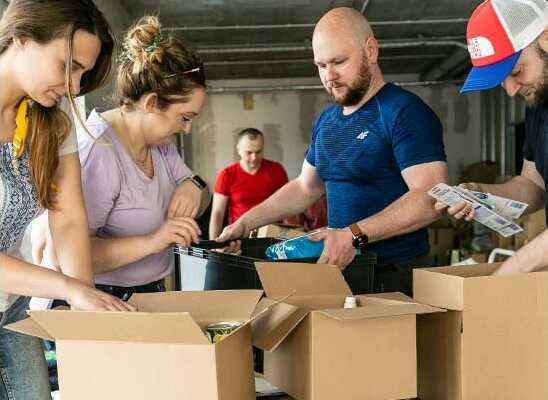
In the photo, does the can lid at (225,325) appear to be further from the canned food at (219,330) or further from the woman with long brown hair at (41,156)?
the woman with long brown hair at (41,156)

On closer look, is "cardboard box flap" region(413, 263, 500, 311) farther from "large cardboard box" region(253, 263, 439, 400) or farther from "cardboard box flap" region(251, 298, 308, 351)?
"cardboard box flap" region(251, 298, 308, 351)

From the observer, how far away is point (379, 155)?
188 cm

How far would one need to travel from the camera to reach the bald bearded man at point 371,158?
5.80 feet

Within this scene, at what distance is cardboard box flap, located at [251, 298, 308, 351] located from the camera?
1.18m

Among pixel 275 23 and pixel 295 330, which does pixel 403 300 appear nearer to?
pixel 295 330

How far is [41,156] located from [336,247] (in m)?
0.80

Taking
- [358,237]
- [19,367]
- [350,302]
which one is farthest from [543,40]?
[19,367]

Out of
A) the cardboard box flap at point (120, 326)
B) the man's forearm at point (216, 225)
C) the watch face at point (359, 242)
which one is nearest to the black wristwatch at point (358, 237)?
the watch face at point (359, 242)

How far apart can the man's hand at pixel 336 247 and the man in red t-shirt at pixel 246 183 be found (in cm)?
282

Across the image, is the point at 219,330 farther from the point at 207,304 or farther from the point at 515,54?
the point at 515,54

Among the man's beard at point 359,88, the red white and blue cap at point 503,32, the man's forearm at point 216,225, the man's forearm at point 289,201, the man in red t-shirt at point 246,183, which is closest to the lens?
the red white and blue cap at point 503,32

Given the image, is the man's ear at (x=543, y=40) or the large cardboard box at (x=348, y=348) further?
the man's ear at (x=543, y=40)

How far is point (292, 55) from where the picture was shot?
7098 mm

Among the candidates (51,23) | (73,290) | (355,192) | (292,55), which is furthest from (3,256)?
(292,55)
